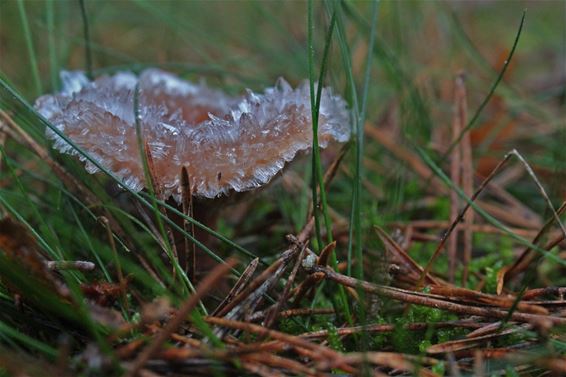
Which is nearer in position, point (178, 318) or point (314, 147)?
point (178, 318)

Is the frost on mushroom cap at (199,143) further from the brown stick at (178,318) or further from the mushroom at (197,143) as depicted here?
the brown stick at (178,318)

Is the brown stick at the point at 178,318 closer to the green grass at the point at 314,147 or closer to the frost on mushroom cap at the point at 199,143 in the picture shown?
the green grass at the point at 314,147

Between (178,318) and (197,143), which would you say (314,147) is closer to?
(197,143)

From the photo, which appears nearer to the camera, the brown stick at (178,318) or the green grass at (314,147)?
the brown stick at (178,318)

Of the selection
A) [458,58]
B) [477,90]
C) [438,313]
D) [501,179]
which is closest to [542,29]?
[458,58]

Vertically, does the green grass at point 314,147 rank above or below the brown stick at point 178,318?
above

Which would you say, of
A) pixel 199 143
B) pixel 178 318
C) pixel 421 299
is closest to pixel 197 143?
pixel 199 143

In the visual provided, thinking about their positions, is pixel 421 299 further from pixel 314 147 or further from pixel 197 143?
pixel 197 143

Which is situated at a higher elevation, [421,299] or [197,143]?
[197,143]

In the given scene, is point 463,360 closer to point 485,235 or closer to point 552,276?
point 552,276

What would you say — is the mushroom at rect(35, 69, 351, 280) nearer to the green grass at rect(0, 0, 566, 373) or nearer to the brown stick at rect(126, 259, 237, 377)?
the green grass at rect(0, 0, 566, 373)

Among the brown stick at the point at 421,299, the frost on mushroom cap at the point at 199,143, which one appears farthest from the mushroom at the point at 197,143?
the brown stick at the point at 421,299
